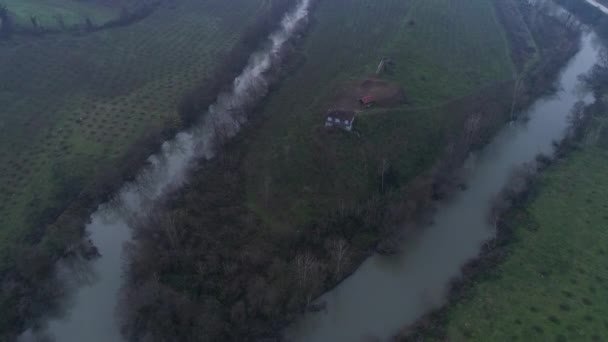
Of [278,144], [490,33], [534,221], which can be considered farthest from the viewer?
[490,33]

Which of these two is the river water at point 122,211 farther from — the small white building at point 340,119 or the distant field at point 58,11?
the distant field at point 58,11

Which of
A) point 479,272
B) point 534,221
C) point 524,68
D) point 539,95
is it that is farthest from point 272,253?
point 524,68

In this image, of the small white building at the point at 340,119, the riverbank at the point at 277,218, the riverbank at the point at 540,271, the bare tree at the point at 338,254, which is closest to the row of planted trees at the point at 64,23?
the riverbank at the point at 277,218

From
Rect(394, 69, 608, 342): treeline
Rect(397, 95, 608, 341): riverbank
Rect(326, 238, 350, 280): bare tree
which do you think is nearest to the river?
Rect(394, 69, 608, 342): treeline

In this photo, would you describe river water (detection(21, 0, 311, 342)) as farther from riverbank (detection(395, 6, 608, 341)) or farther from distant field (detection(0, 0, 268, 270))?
riverbank (detection(395, 6, 608, 341))

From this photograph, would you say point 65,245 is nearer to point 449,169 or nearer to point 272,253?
point 272,253
